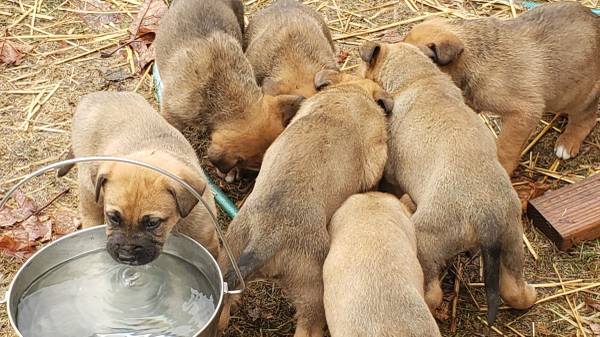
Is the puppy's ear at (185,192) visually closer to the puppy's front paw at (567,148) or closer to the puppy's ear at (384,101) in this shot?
the puppy's ear at (384,101)

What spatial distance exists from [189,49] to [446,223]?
2.62 metres

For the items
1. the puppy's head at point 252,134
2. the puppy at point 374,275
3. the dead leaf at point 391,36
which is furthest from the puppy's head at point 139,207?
the dead leaf at point 391,36

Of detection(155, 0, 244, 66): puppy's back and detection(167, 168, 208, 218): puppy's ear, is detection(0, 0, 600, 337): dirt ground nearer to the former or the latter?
detection(155, 0, 244, 66): puppy's back

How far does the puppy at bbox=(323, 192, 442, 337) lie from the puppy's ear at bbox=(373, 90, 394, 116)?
32.6 inches

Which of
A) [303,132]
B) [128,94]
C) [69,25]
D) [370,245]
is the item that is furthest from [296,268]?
[69,25]

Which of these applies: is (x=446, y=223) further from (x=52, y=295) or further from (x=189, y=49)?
(x=189, y=49)

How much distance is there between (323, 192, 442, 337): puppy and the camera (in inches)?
150

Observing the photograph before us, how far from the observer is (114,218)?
14.2 feet

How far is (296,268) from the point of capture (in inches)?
175

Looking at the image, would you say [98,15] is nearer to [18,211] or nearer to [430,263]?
[18,211]

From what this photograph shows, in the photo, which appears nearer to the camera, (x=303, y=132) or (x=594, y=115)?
(x=303, y=132)

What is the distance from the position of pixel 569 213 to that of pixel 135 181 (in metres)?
3.00

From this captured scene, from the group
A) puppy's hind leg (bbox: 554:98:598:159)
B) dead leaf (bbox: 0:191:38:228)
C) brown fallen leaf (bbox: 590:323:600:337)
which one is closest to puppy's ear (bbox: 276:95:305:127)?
dead leaf (bbox: 0:191:38:228)

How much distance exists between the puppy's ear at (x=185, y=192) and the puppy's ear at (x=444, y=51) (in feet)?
7.06
